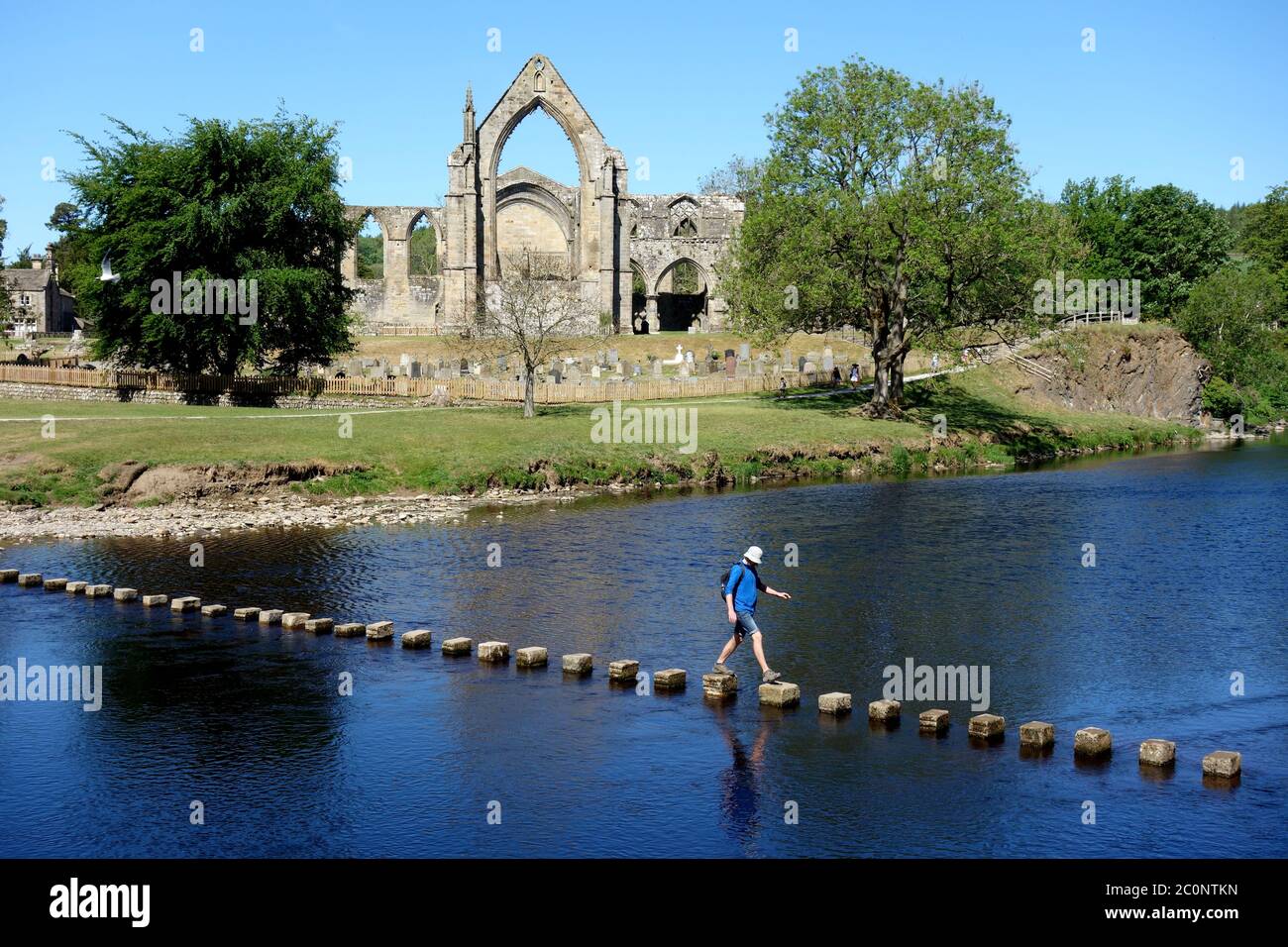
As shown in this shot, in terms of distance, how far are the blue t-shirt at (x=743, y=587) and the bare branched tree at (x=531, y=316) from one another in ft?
Answer: 108

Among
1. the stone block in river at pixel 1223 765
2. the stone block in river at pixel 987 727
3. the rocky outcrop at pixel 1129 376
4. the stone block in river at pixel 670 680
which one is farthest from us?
the rocky outcrop at pixel 1129 376

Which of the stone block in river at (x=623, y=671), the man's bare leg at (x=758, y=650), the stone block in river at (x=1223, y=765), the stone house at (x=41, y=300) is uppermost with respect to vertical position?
the stone house at (x=41, y=300)

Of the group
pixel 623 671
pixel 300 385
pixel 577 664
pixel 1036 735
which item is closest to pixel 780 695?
pixel 623 671

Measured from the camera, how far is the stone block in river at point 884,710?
2005 centimetres

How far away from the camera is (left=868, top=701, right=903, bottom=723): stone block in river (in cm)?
2005

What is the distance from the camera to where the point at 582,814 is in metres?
16.5

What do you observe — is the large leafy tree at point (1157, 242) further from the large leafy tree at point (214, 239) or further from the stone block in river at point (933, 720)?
the stone block in river at point (933, 720)

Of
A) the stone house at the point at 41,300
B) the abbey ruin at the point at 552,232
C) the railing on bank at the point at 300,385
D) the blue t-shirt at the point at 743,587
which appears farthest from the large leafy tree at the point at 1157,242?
the stone house at the point at 41,300

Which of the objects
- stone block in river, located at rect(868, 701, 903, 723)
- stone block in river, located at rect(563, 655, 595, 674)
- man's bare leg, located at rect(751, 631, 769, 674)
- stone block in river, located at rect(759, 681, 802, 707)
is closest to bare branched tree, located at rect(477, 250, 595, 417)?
stone block in river, located at rect(563, 655, 595, 674)

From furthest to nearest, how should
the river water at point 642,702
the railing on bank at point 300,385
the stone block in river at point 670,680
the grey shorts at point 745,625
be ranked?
the railing on bank at point 300,385
the stone block in river at point 670,680
the grey shorts at point 745,625
the river water at point 642,702

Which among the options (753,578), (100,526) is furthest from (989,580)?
(100,526)

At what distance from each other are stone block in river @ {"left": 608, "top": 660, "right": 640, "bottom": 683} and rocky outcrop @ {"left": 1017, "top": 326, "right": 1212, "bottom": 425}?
6099 cm

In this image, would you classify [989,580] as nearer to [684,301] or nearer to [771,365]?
[771,365]

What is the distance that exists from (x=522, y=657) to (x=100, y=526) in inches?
806
